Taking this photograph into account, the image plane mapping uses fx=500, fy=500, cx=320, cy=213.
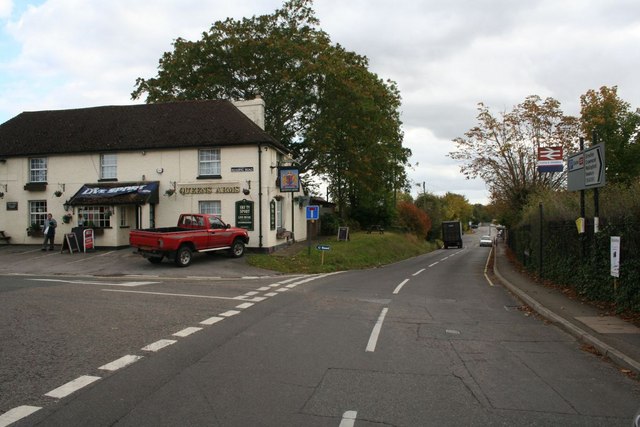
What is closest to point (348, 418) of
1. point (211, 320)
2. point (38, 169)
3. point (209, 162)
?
point (211, 320)

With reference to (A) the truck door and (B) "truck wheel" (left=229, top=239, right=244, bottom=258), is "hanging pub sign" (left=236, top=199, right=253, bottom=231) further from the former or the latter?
(A) the truck door

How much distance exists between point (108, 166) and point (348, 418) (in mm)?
25021

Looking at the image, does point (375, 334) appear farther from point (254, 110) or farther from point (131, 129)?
point (131, 129)

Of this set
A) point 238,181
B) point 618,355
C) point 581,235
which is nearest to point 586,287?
point 581,235

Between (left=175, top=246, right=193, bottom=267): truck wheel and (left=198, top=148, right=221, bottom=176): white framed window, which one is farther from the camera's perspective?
(left=198, top=148, right=221, bottom=176): white framed window

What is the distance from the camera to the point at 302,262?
23453 millimetres

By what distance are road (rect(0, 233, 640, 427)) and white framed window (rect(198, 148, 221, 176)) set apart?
14.0 metres

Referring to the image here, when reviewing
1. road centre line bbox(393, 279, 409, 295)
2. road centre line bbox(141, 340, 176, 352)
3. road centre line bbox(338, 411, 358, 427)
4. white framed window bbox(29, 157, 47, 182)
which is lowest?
road centre line bbox(393, 279, 409, 295)

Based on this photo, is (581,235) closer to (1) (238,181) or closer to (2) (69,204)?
(1) (238,181)

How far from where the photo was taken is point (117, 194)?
24.9 meters

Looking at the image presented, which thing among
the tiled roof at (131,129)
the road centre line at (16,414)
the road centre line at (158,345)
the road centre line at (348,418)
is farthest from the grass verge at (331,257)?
the road centre line at (348,418)

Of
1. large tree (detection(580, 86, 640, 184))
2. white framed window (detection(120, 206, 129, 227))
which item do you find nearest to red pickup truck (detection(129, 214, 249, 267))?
white framed window (detection(120, 206, 129, 227))

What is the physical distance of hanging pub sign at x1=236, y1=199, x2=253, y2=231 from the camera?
24.8 meters

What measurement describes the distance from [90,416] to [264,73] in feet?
99.5
